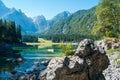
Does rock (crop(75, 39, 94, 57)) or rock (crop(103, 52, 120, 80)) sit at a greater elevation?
rock (crop(75, 39, 94, 57))

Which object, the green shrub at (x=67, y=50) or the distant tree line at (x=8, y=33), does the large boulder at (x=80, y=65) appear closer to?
the green shrub at (x=67, y=50)

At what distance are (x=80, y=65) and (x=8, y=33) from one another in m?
144

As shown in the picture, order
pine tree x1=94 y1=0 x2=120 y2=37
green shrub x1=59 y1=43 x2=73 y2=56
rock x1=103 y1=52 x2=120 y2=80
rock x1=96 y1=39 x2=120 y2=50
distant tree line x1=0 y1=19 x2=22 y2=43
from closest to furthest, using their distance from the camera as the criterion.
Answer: green shrub x1=59 y1=43 x2=73 y2=56, rock x1=103 y1=52 x2=120 y2=80, rock x1=96 y1=39 x2=120 y2=50, pine tree x1=94 y1=0 x2=120 y2=37, distant tree line x1=0 y1=19 x2=22 y2=43

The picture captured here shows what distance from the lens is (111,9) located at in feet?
306

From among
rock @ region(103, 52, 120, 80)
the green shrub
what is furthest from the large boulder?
rock @ region(103, 52, 120, 80)

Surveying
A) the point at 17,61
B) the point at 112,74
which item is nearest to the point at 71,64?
the point at 112,74

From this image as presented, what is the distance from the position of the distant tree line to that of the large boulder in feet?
422

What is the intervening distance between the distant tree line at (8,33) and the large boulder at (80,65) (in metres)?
129

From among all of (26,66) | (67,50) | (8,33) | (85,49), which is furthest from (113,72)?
(8,33)

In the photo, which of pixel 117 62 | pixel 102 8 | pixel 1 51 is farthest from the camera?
pixel 1 51

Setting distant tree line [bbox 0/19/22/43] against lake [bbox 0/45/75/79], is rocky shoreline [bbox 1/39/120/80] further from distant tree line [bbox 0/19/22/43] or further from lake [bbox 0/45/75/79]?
distant tree line [bbox 0/19/22/43]

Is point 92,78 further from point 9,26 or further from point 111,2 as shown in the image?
point 9,26

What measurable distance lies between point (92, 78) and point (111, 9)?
237 ft

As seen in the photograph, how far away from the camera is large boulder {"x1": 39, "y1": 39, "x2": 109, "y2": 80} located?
2133 centimetres
